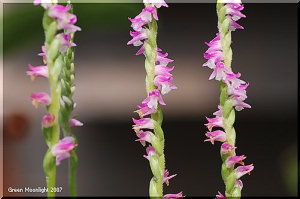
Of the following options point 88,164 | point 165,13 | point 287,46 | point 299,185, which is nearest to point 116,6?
point 299,185

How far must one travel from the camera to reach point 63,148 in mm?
470

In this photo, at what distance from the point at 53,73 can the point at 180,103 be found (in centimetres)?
174

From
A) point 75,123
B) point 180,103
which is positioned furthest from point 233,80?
point 180,103

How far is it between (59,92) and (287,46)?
1779mm

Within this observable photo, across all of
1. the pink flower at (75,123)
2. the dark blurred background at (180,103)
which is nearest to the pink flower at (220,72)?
the pink flower at (75,123)

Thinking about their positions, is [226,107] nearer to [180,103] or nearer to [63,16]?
[63,16]

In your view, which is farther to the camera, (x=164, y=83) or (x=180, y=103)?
(x=180, y=103)

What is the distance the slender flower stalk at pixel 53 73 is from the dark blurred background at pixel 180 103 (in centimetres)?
144

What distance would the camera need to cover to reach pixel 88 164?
7.72ft

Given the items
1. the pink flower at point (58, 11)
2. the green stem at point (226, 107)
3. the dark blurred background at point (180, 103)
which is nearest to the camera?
the pink flower at point (58, 11)

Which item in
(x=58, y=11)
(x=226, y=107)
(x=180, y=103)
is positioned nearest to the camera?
(x=58, y=11)

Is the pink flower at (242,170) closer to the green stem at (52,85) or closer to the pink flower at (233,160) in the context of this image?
the pink flower at (233,160)

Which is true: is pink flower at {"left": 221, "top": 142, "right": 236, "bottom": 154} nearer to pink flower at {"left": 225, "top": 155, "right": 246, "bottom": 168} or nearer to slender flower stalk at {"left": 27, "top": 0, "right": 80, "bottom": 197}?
pink flower at {"left": 225, "top": 155, "right": 246, "bottom": 168}

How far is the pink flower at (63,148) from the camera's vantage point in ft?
1.54
